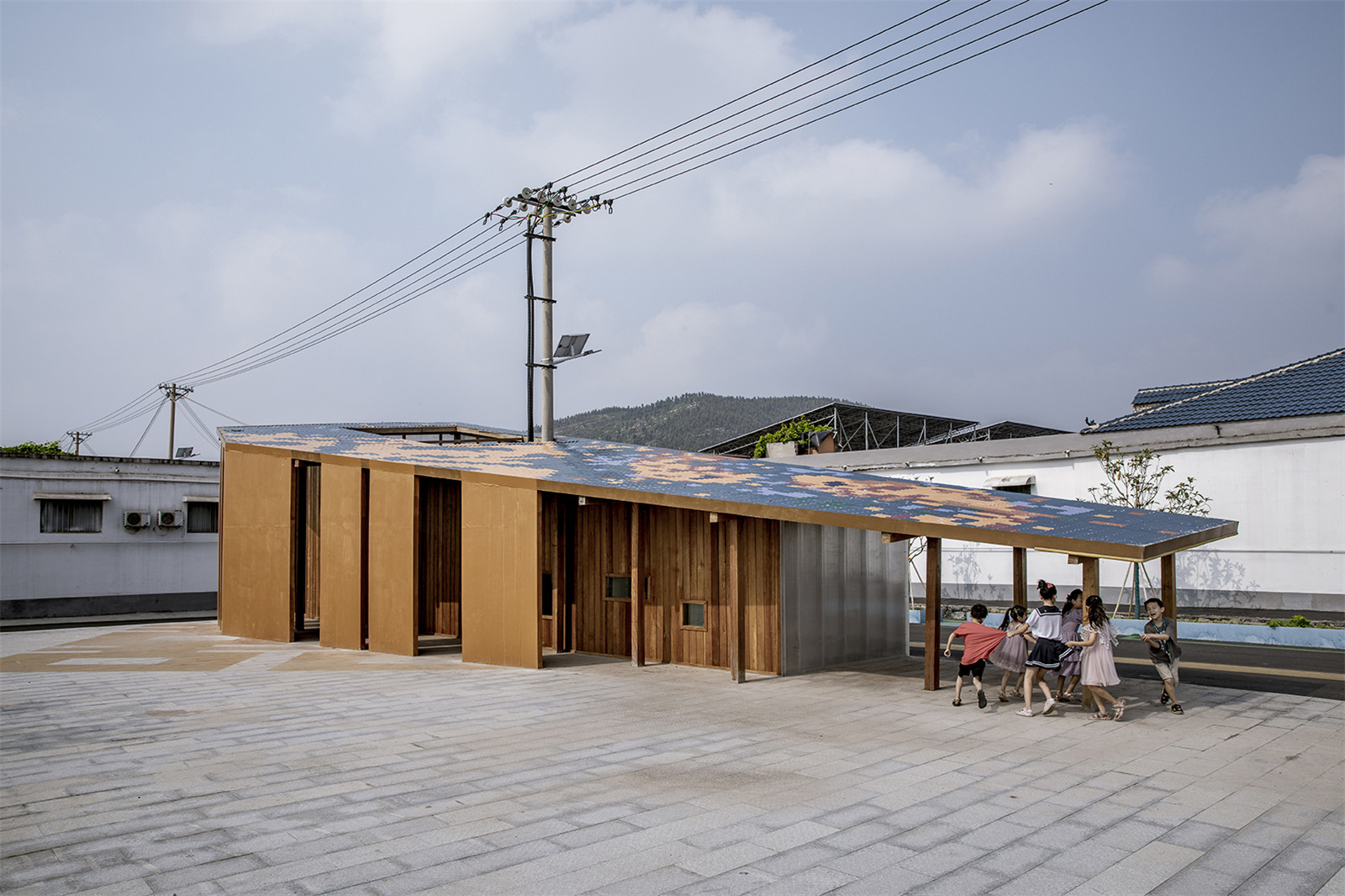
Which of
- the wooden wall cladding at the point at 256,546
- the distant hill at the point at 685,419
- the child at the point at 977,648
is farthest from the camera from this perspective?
the distant hill at the point at 685,419

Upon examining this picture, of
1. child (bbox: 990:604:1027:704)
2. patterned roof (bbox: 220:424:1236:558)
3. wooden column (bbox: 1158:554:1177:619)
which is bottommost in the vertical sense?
child (bbox: 990:604:1027:704)

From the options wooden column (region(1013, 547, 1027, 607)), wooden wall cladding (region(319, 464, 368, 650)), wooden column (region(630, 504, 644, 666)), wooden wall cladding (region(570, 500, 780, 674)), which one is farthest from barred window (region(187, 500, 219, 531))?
wooden column (region(1013, 547, 1027, 607))

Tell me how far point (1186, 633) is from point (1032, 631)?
9.66 meters

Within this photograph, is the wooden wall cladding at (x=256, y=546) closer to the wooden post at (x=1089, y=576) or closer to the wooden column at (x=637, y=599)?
the wooden column at (x=637, y=599)

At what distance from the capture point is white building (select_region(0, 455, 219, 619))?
86.3 ft

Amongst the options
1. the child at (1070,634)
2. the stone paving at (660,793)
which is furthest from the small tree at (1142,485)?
the child at (1070,634)

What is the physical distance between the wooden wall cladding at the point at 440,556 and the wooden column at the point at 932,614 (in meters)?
10.9

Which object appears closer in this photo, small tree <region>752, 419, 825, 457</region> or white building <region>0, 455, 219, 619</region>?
white building <region>0, 455, 219, 619</region>

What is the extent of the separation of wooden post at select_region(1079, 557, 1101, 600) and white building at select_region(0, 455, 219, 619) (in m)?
27.5

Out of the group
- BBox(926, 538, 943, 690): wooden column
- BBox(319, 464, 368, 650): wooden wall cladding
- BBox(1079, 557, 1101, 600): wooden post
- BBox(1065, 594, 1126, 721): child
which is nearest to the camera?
BBox(1065, 594, 1126, 721): child

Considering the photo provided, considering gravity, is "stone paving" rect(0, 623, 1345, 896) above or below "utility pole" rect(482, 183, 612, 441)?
below

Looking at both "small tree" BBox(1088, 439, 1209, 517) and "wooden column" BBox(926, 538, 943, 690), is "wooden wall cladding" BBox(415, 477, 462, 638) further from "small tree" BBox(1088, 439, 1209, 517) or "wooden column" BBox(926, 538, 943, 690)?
"small tree" BBox(1088, 439, 1209, 517)

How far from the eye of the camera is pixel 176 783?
25.5ft

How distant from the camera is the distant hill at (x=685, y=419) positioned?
266ft
